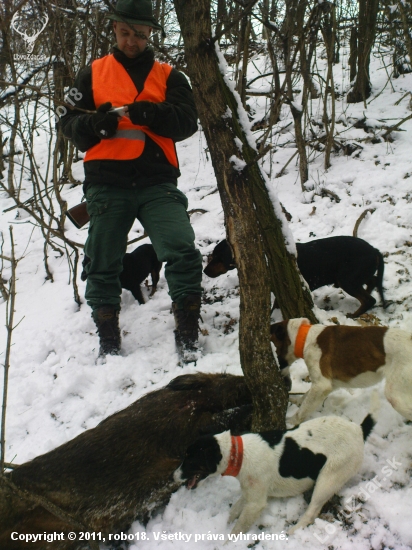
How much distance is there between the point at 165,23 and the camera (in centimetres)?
1077

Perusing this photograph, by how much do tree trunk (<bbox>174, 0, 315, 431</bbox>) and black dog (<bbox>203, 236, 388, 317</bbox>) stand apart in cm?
133

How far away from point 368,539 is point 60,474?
1.48 m

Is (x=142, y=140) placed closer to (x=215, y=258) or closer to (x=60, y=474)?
(x=215, y=258)

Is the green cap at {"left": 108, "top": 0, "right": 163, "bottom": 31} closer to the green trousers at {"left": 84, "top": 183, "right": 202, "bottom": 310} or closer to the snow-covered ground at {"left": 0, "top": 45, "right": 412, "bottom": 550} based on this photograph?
the green trousers at {"left": 84, "top": 183, "right": 202, "bottom": 310}

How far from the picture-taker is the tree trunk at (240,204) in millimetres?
2553

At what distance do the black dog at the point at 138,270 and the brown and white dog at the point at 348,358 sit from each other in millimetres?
2107

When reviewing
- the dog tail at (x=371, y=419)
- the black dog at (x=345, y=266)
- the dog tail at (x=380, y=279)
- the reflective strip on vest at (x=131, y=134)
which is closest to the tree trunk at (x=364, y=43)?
the black dog at (x=345, y=266)

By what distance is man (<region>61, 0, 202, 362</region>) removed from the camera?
328 centimetres

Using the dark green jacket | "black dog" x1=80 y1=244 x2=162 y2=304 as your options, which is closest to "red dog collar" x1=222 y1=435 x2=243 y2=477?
the dark green jacket

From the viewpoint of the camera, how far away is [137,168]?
132 inches

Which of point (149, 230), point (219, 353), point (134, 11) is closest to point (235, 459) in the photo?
point (219, 353)

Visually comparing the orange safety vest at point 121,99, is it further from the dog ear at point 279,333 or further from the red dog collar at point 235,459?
the red dog collar at point 235,459

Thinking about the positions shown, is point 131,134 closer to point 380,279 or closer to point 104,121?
point 104,121

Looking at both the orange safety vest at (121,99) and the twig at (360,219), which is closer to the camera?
the orange safety vest at (121,99)
